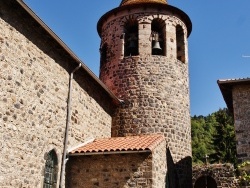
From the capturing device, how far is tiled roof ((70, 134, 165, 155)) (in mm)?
9812

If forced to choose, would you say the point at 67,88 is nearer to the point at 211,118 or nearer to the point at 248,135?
the point at 248,135

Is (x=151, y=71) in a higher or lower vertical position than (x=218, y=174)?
higher

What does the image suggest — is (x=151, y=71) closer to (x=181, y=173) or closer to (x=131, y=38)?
(x=131, y=38)

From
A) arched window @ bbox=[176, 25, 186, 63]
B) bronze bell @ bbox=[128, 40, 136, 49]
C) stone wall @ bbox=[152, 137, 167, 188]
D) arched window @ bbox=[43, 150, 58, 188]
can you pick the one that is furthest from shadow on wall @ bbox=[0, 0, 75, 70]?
arched window @ bbox=[176, 25, 186, 63]

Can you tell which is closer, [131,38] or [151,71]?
[151,71]

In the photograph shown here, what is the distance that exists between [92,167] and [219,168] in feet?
31.7

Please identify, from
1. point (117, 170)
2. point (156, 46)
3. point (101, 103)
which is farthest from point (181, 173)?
point (156, 46)

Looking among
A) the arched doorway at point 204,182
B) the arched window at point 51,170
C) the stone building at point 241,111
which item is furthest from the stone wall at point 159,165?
the arched doorway at point 204,182

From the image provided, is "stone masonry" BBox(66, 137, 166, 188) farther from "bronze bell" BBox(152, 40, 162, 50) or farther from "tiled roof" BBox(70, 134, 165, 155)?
"bronze bell" BBox(152, 40, 162, 50)

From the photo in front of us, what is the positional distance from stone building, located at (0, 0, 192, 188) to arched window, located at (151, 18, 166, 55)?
1.8 inches

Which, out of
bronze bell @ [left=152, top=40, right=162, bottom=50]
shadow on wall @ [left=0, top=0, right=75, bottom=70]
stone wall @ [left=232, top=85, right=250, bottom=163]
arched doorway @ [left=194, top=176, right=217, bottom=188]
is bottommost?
arched doorway @ [left=194, top=176, right=217, bottom=188]

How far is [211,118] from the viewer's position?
177 feet

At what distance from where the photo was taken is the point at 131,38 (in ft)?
50.6

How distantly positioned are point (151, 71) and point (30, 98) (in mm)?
6930
